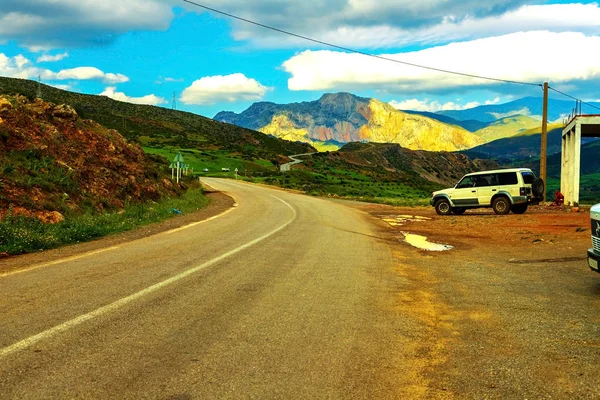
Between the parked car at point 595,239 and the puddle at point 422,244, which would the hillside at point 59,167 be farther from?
the parked car at point 595,239

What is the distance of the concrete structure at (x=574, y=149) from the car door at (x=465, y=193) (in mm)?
11372

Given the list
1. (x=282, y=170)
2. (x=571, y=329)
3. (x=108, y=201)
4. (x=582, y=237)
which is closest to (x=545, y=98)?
(x=582, y=237)

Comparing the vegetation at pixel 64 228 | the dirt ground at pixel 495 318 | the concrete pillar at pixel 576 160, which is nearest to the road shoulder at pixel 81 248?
the dirt ground at pixel 495 318

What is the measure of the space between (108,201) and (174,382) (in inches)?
663

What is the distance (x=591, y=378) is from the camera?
400cm

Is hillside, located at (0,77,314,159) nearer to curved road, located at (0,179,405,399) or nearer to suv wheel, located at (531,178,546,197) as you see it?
suv wheel, located at (531,178,546,197)

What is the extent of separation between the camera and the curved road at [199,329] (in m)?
3.76

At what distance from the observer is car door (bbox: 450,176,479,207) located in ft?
78.1

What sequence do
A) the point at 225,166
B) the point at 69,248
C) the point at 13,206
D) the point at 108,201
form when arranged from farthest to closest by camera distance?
the point at 225,166, the point at 108,201, the point at 13,206, the point at 69,248

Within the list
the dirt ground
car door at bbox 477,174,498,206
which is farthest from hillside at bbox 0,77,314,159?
the dirt ground

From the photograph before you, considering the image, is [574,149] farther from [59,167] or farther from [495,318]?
[495,318]

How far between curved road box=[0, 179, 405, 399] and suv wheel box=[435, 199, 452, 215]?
16042mm

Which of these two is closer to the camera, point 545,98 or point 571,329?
point 571,329

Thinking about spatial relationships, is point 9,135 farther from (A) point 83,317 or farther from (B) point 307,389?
(B) point 307,389
